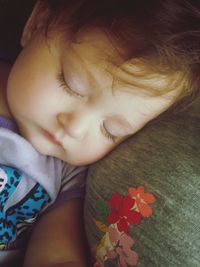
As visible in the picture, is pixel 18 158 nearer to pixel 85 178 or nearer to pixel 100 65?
pixel 85 178

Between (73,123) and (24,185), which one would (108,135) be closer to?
(73,123)

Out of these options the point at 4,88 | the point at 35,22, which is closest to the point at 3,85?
the point at 4,88

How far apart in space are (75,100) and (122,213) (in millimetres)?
222

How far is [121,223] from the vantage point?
797 mm

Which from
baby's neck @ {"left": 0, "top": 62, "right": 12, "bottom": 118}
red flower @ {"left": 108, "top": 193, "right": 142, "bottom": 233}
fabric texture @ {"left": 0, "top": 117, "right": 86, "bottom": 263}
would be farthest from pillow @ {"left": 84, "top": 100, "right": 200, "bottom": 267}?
baby's neck @ {"left": 0, "top": 62, "right": 12, "bottom": 118}

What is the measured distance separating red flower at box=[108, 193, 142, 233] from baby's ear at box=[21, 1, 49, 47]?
0.37 metres

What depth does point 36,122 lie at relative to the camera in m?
0.89

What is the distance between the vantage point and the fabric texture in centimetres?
94

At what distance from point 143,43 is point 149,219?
0.97 ft

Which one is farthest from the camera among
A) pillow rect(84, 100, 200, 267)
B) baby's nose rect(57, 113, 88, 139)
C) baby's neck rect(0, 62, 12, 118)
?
baby's neck rect(0, 62, 12, 118)

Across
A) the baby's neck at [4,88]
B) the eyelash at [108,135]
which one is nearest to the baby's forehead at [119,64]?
the eyelash at [108,135]

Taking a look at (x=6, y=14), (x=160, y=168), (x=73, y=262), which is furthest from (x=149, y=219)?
(x=6, y=14)

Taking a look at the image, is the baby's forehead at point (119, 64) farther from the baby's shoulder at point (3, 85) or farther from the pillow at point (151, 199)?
the baby's shoulder at point (3, 85)

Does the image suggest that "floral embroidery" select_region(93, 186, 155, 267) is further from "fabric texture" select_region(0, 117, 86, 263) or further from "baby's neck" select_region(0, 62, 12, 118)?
"baby's neck" select_region(0, 62, 12, 118)
